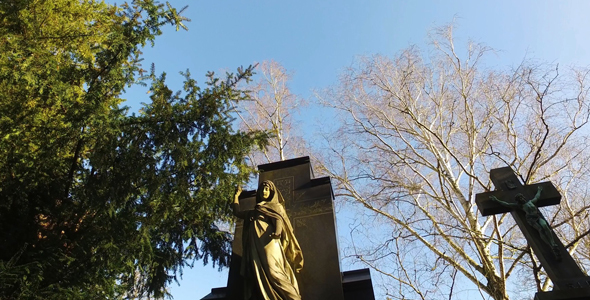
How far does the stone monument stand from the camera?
4.74 meters

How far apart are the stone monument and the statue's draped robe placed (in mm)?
300

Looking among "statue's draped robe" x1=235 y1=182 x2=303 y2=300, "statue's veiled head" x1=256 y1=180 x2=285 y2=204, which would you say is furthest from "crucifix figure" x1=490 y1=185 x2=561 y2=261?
"statue's veiled head" x1=256 y1=180 x2=285 y2=204

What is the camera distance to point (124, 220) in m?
5.82

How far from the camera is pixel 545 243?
4453 mm

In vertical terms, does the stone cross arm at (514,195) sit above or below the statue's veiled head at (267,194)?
below

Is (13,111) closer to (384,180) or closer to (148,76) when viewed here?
(148,76)

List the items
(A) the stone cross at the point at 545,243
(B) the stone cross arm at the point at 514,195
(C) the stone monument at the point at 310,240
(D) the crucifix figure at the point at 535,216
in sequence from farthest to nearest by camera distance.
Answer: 1. (B) the stone cross arm at the point at 514,195
2. (C) the stone monument at the point at 310,240
3. (D) the crucifix figure at the point at 535,216
4. (A) the stone cross at the point at 545,243

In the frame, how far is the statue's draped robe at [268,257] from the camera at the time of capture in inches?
165

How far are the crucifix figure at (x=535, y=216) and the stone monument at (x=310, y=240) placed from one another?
6.98ft

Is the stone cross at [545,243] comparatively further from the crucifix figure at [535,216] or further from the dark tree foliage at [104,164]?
the dark tree foliage at [104,164]

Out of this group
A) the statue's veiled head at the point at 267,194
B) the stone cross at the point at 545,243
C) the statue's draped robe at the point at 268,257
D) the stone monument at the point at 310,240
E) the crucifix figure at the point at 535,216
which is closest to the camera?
the stone cross at the point at 545,243

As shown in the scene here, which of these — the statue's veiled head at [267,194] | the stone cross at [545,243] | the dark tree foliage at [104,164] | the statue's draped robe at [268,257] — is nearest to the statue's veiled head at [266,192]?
the statue's veiled head at [267,194]

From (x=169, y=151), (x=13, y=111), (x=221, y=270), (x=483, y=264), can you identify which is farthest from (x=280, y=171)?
(x=483, y=264)

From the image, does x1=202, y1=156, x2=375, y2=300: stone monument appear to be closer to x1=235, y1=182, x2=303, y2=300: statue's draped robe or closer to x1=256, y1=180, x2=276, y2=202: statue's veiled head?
x1=235, y1=182, x2=303, y2=300: statue's draped robe
